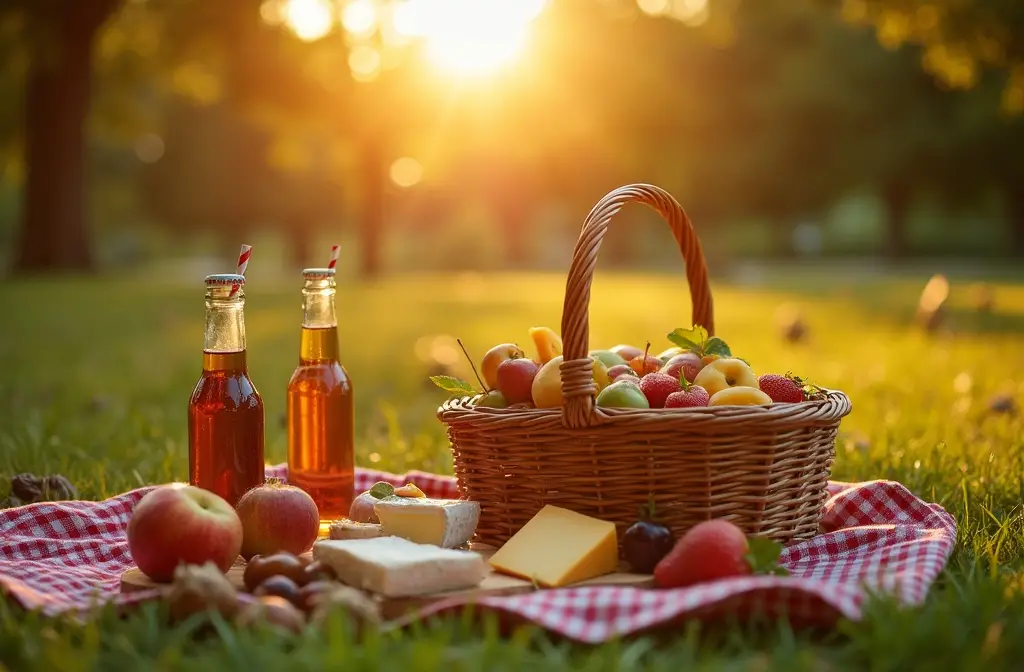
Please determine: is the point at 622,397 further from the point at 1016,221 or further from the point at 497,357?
the point at 1016,221

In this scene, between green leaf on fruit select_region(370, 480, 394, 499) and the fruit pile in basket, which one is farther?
green leaf on fruit select_region(370, 480, 394, 499)

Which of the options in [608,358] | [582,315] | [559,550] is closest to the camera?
[559,550]

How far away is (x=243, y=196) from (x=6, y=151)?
21.8 meters

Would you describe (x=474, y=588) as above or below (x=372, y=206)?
below

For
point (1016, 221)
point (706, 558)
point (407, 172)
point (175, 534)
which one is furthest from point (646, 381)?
point (1016, 221)

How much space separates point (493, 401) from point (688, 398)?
58cm

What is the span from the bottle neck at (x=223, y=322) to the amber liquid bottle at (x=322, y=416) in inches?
7.9

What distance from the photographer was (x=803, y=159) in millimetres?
36125

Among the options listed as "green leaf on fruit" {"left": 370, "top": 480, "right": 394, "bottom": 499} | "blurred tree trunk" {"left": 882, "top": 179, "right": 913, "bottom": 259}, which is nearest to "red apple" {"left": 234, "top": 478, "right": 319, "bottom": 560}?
"green leaf on fruit" {"left": 370, "top": 480, "right": 394, "bottom": 499}

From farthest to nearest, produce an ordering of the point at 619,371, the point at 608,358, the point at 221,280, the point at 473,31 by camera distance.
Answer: the point at 473,31
the point at 608,358
the point at 619,371
the point at 221,280

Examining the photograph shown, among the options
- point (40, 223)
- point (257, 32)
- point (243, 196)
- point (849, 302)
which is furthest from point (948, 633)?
point (243, 196)

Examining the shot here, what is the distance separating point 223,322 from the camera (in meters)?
2.84

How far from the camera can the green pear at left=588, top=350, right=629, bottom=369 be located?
3201mm

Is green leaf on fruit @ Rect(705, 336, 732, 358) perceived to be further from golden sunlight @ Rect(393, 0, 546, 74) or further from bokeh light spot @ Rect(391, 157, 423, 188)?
bokeh light spot @ Rect(391, 157, 423, 188)
